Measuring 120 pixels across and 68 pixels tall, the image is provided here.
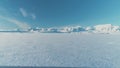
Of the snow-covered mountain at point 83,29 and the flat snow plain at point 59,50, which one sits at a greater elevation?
the snow-covered mountain at point 83,29

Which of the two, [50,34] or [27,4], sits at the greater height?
[27,4]

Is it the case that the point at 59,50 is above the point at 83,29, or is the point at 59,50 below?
below

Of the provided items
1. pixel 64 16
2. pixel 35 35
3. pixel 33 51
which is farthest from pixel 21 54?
pixel 64 16

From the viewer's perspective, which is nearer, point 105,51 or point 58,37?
point 105,51

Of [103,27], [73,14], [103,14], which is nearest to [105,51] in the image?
[103,27]

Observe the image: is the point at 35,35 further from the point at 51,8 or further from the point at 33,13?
the point at 51,8

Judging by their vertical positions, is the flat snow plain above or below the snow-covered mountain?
below

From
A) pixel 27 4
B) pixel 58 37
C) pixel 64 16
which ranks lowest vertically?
pixel 58 37
